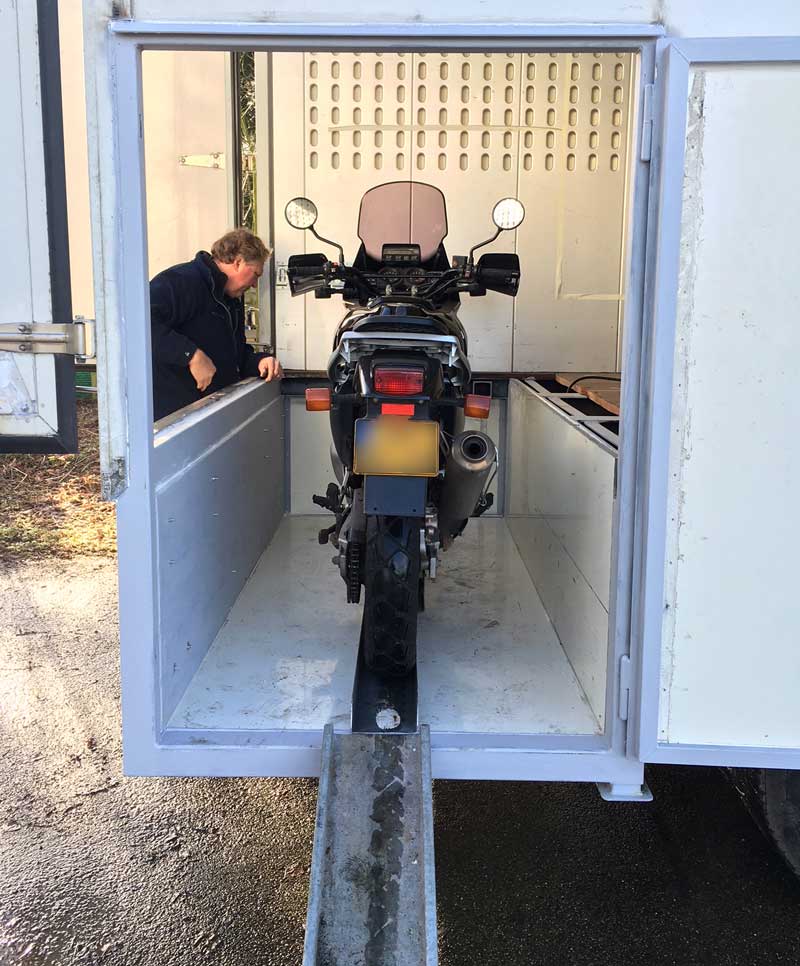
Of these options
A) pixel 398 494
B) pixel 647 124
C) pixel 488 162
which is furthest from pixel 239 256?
pixel 647 124

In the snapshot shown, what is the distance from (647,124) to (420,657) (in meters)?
1.85

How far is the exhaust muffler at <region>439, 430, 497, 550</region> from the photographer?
2744 mm

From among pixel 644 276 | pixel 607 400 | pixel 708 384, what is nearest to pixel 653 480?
pixel 708 384

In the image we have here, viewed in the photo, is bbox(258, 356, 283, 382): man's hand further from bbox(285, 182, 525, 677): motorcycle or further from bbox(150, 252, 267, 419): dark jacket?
bbox(285, 182, 525, 677): motorcycle

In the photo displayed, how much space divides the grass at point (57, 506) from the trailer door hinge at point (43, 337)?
4.65m

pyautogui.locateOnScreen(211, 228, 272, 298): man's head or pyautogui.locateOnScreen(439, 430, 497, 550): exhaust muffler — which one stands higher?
pyautogui.locateOnScreen(211, 228, 272, 298): man's head

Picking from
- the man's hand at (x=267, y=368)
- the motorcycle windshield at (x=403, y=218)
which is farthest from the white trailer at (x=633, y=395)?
the man's hand at (x=267, y=368)

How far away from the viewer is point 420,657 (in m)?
3.14

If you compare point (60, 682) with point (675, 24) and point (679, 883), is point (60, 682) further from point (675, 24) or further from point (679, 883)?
point (675, 24)

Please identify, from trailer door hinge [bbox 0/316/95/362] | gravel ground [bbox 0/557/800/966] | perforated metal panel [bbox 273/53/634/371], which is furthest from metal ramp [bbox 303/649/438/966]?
perforated metal panel [bbox 273/53/634/371]

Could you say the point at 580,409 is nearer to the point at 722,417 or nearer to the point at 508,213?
the point at 508,213

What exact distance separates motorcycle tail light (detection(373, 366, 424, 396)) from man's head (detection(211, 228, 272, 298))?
1868 millimetres

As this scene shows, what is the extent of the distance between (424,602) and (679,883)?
139 cm

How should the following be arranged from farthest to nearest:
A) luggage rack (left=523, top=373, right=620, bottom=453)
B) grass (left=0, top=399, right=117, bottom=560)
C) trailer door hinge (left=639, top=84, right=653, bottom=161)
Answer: grass (left=0, top=399, right=117, bottom=560), luggage rack (left=523, top=373, right=620, bottom=453), trailer door hinge (left=639, top=84, right=653, bottom=161)
